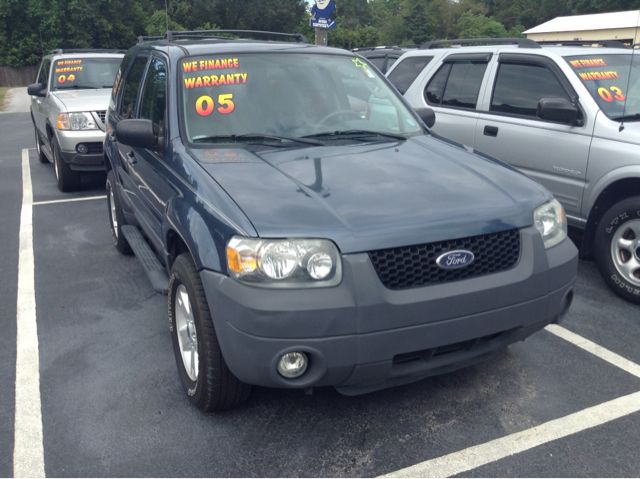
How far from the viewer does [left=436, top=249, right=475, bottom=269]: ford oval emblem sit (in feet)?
8.98

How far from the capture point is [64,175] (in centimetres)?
828

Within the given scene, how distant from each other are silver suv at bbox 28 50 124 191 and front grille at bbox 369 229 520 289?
6420 mm

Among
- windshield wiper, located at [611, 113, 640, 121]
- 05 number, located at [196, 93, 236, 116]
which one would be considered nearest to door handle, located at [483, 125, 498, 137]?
windshield wiper, located at [611, 113, 640, 121]

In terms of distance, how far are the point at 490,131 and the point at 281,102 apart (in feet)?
8.82

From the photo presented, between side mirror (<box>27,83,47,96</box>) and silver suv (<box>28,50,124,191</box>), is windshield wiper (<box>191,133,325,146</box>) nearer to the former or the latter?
silver suv (<box>28,50,124,191</box>)

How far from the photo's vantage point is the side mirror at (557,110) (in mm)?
4906

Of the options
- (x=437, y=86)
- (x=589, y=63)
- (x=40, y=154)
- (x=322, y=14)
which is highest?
(x=322, y=14)

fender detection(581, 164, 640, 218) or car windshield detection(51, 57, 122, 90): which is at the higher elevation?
car windshield detection(51, 57, 122, 90)

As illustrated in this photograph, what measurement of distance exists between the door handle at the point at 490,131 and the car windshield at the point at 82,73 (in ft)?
A: 20.6

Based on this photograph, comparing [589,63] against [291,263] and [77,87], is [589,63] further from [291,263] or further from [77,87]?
[77,87]

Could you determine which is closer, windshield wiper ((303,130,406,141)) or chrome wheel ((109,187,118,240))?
windshield wiper ((303,130,406,141))

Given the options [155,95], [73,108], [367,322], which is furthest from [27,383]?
[73,108]

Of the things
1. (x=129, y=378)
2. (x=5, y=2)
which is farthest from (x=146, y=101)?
(x=5, y=2)

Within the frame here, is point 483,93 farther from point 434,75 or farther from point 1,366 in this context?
point 1,366
